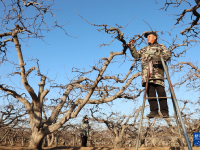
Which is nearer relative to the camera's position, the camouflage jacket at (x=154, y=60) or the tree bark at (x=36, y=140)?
the camouflage jacket at (x=154, y=60)

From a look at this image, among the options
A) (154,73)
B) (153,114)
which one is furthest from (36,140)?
(154,73)

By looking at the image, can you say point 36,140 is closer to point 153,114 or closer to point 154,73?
point 153,114

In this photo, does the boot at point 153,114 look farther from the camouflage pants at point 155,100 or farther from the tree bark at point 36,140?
the tree bark at point 36,140

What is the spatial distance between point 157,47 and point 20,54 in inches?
211

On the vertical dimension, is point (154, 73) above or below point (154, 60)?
below

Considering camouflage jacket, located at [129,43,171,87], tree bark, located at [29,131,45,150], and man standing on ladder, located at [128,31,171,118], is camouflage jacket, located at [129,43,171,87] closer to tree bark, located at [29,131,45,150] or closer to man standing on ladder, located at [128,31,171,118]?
man standing on ladder, located at [128,31,171,118]

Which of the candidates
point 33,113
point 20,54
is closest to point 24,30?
point 20,54

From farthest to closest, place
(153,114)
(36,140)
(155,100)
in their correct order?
(36,140) → (155,100) → (153,114)

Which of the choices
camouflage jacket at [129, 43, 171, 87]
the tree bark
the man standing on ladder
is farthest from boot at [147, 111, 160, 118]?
the tree bark

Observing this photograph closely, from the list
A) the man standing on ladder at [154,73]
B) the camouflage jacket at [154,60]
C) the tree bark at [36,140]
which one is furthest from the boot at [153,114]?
the tree bark at [36,140]

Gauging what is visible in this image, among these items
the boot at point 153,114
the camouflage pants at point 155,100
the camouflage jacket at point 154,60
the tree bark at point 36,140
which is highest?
the camouflage jacket at point 154,60

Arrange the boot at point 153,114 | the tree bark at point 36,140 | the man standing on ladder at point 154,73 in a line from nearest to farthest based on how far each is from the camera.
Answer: the boot at point 153,114
the man standing on ladder at point 154,73
the tree bark at point 36,140

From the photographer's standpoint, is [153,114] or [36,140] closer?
[153,114]

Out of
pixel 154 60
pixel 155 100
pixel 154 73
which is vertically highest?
pixel 154 60
